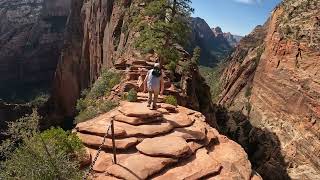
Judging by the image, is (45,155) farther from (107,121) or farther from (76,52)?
(76,52)

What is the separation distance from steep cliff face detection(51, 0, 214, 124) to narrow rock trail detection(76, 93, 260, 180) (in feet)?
25.2

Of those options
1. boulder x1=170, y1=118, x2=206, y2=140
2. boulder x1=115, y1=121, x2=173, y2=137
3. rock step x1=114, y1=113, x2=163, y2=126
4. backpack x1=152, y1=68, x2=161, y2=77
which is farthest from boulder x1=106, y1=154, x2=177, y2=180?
backpack x1=152, y1=68, x2=161, y2=77

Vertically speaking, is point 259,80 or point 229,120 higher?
point 259,80

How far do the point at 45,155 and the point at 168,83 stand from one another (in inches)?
611

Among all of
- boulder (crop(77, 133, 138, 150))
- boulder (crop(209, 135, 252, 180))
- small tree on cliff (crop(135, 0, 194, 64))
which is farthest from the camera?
small tree on cliff (crop(135, 0, 194, 64))

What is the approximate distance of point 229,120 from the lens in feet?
163

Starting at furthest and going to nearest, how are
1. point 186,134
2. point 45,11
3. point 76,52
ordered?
1. point 45,11
2. point 76,52
3. point 186,134

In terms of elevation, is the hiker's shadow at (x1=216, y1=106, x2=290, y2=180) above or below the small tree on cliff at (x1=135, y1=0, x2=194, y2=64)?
below

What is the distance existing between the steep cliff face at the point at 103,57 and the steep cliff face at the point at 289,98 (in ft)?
24.2

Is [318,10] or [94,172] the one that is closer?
[94,172]

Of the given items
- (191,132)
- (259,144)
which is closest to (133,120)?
(191,132)

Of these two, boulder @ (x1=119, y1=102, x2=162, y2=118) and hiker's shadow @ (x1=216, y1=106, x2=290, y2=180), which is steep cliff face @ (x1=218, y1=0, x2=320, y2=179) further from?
boulder @ (x1=119, y1=102, x2=162, y2=118)

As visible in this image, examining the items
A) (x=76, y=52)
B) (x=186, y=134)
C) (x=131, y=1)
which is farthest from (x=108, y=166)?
(x=76, y=52)

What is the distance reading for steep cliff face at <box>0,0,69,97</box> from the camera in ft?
379
